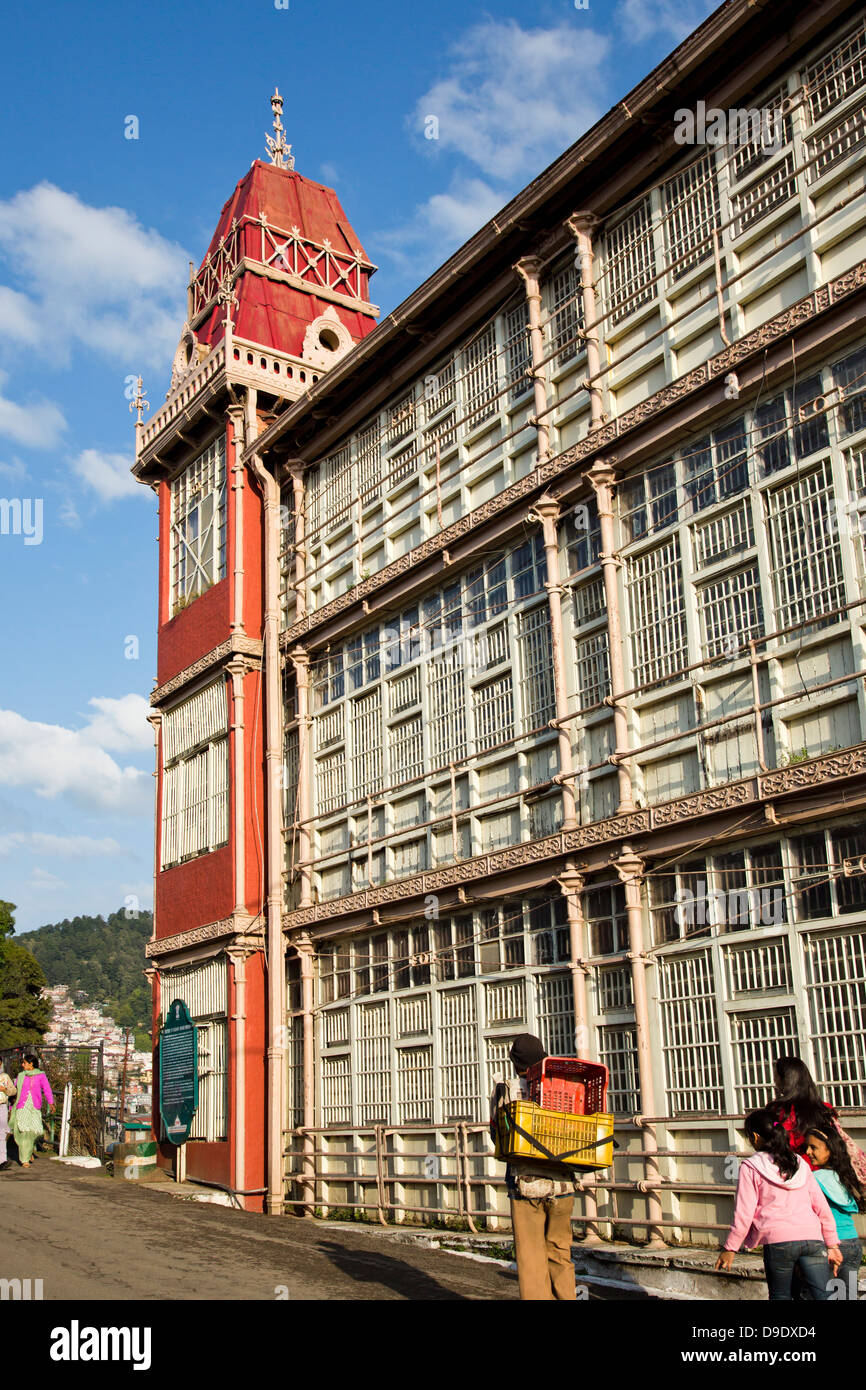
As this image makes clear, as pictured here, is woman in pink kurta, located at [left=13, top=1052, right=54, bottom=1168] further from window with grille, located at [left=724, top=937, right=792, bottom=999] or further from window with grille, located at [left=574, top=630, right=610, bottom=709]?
window with grille, located at [left=724, top=937, right=792, bottom=999]

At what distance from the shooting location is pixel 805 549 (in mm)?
12312

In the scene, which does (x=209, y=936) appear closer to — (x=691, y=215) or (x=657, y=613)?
(x=657, y=613)

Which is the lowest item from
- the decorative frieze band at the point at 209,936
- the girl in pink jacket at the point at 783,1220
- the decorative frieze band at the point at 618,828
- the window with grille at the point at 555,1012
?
the girl in pink jacket at the point at 783,1220

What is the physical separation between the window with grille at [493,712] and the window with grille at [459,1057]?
3.17 meters

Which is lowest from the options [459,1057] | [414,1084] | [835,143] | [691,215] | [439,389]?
[414,1084]

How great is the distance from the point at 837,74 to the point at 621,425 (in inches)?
157

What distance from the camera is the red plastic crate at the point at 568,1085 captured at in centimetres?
838

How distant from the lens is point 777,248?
13.0 metres

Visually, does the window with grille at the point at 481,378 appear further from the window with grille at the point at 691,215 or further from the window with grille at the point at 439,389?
the window with grille at the point at 691,215

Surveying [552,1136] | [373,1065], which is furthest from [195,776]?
[552,1136]

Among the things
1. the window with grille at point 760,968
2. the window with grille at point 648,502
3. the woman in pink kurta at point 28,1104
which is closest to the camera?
the window with grille at point 760,968

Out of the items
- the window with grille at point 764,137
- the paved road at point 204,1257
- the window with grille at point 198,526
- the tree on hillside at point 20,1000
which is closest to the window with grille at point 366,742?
the window with grille at point 198,526

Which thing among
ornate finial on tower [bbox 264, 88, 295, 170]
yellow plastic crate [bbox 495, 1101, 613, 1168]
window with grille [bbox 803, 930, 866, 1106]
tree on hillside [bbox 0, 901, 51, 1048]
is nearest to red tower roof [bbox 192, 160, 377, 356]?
ornate finial on tower [bbox 264, 88, 295, 170]

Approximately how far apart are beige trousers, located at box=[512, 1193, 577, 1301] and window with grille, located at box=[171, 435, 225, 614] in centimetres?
1650
